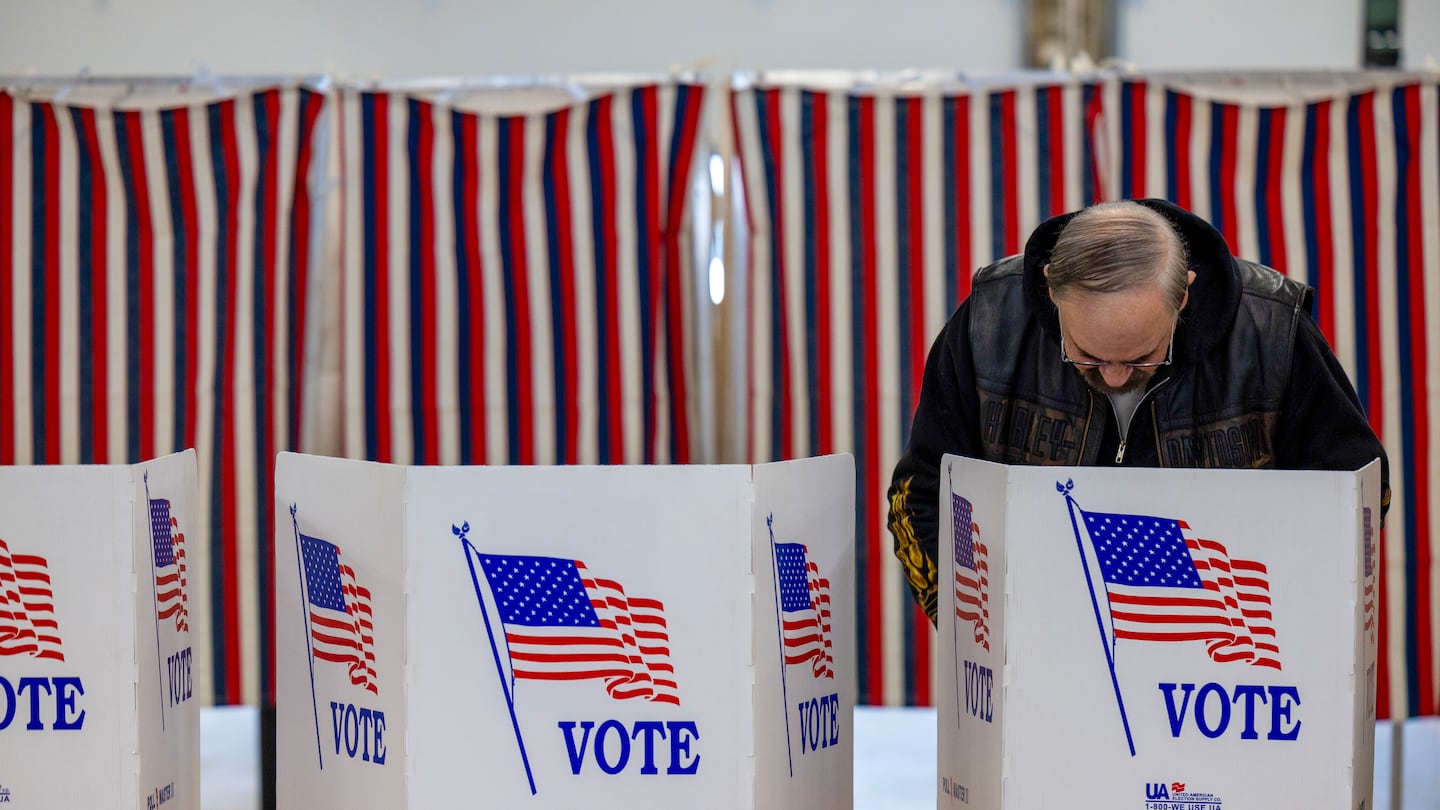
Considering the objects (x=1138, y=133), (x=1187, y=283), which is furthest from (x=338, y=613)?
(x=1138, y=133)

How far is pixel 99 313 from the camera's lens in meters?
3.07

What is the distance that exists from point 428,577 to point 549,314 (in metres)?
2.04

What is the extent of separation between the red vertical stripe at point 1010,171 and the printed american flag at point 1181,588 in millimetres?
2010

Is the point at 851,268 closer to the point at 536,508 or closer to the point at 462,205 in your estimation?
the point at 462,205

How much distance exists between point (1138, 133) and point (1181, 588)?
2161mm

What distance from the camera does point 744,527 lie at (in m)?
1.06

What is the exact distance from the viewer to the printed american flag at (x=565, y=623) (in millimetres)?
1055

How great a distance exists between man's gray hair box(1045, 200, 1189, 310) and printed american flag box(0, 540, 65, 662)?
1040 millimetres

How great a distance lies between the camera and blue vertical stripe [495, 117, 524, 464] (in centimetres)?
304

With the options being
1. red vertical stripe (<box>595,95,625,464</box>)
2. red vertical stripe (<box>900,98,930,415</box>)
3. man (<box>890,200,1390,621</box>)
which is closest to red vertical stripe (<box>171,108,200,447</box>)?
red vertical stripe (<box>595,95,625,464</box>)

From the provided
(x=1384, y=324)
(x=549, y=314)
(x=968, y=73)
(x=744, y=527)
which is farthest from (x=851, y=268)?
(x=744, y=527)

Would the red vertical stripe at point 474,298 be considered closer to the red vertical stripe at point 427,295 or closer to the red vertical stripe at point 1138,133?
the red vertical stripe at point 427,295

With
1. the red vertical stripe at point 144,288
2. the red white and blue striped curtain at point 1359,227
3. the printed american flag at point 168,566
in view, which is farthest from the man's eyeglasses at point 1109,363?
the red vertical stripe at point 144,288

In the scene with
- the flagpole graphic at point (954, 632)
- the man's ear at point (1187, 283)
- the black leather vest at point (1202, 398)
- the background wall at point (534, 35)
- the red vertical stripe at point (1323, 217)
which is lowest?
the flagpole graphic at point (954, 632)
